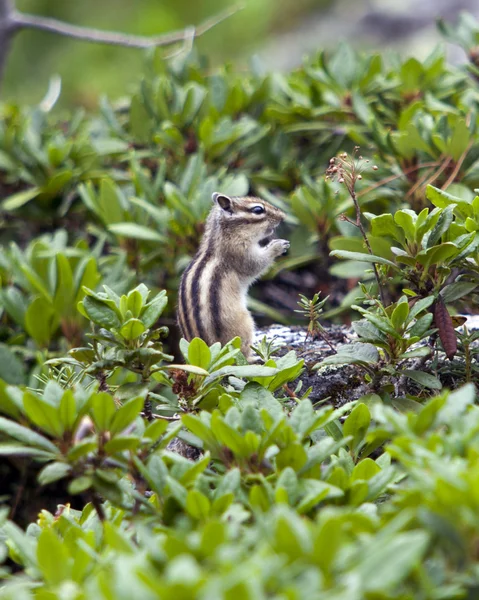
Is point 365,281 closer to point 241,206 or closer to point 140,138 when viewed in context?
point 241,206

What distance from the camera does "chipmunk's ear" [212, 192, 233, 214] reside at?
3942 millimetres

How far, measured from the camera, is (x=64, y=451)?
192 centimetres

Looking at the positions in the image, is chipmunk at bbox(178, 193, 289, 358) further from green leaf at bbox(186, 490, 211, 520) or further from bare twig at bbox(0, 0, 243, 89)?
green leaf at bbox(186, 490, 211, 520)

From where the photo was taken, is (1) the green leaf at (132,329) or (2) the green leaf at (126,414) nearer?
(2) the green leaf at (126,414)

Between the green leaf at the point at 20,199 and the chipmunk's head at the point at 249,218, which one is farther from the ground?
the green leaf at the point at 20,199

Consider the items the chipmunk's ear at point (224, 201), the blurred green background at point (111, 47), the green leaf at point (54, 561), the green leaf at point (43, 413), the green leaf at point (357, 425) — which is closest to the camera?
the green leaf at point (54, 561)

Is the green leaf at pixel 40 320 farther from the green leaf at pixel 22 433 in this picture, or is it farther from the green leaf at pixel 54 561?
the green leaf at pixel 54 561

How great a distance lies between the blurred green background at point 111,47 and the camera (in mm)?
9539

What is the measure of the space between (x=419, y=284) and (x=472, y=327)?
654 mm

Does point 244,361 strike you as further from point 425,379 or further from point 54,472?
point 54,472

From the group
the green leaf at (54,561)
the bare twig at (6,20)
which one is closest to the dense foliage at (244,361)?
the green leaf at (54,561)

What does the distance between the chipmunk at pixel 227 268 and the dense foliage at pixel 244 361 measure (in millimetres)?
134

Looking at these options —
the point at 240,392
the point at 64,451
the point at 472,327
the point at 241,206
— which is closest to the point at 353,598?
the point at 64,451

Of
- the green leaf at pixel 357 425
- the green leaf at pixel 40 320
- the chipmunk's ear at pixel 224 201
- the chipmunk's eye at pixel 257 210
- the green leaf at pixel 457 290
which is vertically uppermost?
the green leaf at pixel 457 290
